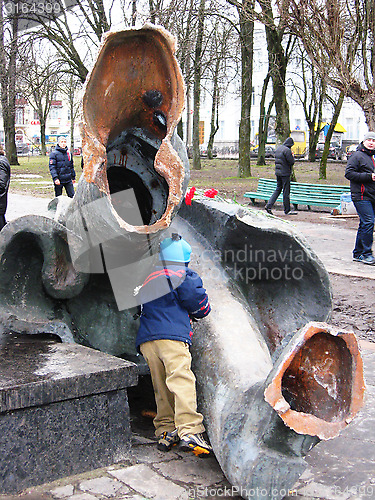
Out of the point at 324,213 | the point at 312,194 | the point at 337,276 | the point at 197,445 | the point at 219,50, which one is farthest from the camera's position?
the point at 219,50

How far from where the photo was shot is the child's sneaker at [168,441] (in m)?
3.21

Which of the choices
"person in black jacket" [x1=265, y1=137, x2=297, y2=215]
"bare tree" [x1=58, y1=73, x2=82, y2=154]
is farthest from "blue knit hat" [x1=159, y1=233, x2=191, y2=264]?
"bare tree" [x1=58, y1=73, x2=82, y2=154]

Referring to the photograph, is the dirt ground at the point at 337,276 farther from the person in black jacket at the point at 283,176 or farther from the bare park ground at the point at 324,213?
the person in black jacket at the point at 283,176

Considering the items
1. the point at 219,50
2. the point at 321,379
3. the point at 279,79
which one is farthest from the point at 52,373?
the point at 219,50

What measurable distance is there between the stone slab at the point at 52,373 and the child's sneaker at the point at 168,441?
0.37 metres

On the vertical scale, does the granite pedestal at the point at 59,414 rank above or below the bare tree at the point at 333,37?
below

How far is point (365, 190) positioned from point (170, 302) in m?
6.39

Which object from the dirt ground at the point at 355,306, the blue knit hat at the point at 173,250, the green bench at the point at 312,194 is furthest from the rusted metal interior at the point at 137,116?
the green bench at the point at 312,194

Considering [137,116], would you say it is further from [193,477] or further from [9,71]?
[9,71]

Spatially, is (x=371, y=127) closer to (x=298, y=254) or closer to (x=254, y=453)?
(x=298, y=254)

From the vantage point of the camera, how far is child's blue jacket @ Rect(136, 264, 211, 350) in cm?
327

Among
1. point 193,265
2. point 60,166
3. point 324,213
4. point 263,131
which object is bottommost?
point 324,213

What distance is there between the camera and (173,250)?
10.8 feet

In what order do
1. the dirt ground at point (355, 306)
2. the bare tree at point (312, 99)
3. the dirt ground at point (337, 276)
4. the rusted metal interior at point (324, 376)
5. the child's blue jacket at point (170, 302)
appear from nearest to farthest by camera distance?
the rusted metal interior at point (324, 376), the child's blue jacket at point (170, 302), the dirt ground at point (355, 306), the dirt ground at point (337, 276), the bare tree at point (312, 99)
